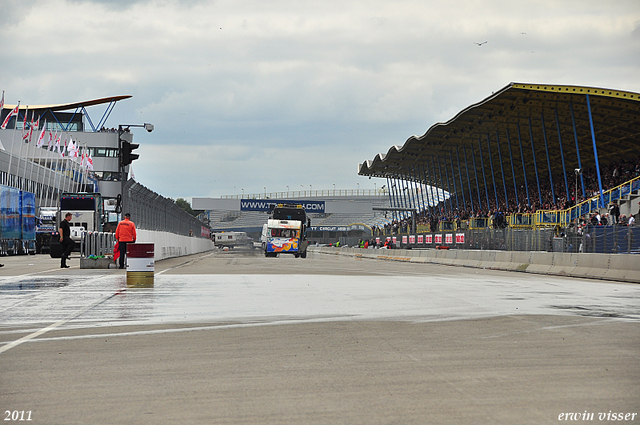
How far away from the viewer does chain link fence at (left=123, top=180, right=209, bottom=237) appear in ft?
95.3

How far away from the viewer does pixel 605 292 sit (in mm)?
16125

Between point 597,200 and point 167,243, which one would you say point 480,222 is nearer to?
point 597,200

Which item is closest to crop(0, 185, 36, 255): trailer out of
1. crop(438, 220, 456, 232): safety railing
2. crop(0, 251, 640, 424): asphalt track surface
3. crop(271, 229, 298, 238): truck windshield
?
crop(271, 229, 298, 238): truck windshield

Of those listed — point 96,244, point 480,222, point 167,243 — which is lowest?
point 96,244

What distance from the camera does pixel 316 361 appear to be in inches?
277

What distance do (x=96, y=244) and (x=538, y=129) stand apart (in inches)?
1631

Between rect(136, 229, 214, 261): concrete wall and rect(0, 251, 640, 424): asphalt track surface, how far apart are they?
14.9m

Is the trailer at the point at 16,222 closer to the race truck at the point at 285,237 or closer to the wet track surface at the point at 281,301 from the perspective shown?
the race truck at the point at 285,237

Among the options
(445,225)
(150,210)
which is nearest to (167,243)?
(150,210)

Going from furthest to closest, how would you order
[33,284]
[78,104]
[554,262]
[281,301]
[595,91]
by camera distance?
1. [78,104]
2. [595,91]
3. [554,262]
4. [33,284]
5. [281,301]

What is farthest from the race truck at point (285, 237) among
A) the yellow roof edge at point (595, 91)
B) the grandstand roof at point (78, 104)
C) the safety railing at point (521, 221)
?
the grandstand roof at point (78, 104)

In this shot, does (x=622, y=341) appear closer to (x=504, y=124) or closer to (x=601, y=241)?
(x=601, y=241)

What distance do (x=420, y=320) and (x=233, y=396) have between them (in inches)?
203

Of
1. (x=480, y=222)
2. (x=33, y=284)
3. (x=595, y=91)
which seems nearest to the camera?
(x=33, y=284)
